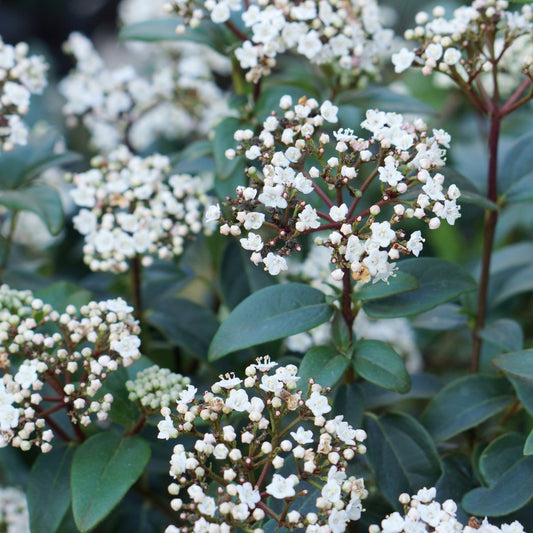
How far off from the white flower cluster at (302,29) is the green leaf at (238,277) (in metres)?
0.48

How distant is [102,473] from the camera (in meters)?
1.45

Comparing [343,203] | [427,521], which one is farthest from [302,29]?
[427,521]

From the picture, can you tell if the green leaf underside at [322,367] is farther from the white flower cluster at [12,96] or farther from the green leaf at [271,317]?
the white flower cluster at [12,96]

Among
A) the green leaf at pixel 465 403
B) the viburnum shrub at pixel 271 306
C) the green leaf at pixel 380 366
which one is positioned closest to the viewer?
the viburnum shrub at pixel 271 306

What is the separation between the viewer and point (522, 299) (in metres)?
2.62

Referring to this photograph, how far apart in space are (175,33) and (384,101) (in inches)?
23.0

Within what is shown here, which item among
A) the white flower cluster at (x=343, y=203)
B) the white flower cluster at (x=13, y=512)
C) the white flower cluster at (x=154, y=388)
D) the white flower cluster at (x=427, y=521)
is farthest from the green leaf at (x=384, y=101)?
the white flower cluster at (x=13, y=512)

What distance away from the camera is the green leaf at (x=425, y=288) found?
1527 millimetres

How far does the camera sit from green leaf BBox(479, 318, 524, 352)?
1703mm

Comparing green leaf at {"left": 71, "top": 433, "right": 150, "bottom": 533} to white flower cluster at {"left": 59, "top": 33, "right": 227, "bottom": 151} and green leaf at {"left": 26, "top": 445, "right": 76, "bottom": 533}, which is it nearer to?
green leaf at {"left": 26, "top": 445, "right": 76, "bottom": 533}

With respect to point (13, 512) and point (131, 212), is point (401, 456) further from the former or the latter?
point (13, 512)

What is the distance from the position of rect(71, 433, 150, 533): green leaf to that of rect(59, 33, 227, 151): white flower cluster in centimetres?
98

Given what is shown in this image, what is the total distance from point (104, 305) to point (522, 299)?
1.66 metres

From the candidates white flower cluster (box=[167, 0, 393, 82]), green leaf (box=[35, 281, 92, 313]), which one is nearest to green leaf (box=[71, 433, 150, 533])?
green leaf (box=[35, 281, 92, 313])
